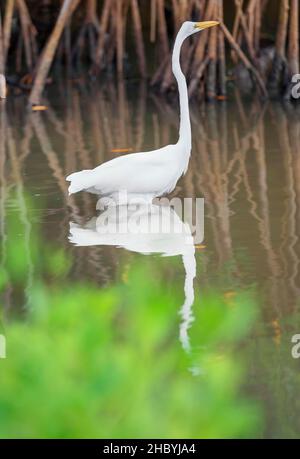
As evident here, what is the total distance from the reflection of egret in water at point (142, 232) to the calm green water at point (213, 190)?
60mm

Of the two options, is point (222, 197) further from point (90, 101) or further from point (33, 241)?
point (90, 101)

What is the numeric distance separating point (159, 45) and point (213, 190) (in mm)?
5216

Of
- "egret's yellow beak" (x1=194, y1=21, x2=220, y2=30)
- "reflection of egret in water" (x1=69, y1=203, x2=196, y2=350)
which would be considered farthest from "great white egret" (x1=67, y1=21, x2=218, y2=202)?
"egret's yellow beak" (x1=194, y1=21, x2=220, y2=30)

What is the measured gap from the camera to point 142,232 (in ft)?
16.4

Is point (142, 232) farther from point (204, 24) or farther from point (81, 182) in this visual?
point (204, 24)

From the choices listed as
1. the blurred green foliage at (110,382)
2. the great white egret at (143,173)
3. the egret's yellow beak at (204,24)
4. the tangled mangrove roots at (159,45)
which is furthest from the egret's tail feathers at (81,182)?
the blurred green foliage at (110,382)

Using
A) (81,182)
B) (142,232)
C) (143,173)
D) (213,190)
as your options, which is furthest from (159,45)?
(142,232)

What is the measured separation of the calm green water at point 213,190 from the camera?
3.53 m

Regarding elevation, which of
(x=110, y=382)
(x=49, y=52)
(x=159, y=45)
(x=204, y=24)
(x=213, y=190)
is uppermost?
(x=110, y=382)

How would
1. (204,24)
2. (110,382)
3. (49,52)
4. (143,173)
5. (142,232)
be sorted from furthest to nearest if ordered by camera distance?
(49,52)
(204,24)
(143,173)
(142,232)
(110,382)

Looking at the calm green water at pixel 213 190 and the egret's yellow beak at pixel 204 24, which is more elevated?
the egret's yellow beak at pixel 204 24

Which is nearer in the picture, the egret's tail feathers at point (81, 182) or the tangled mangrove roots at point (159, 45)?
the egret's tail feathers at point (81, 182)

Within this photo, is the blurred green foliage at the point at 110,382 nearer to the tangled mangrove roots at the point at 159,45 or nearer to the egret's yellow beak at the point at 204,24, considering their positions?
the egret's yellow beak at the point at 204,24
